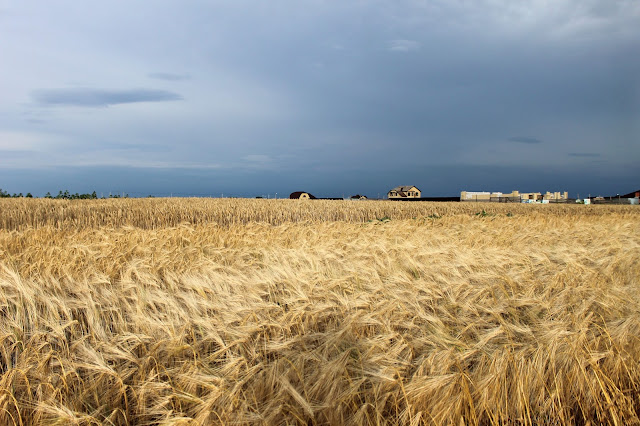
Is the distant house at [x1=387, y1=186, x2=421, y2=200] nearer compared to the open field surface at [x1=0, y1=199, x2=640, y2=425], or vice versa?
the open field surface at [x1=0, y1=199, x2=640, y2=425]

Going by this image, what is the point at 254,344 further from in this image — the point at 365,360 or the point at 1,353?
the point at 1,353

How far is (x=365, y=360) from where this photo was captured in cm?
212

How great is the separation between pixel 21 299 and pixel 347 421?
287 cm

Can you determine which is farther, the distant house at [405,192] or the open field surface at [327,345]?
the distant house at [405,192]

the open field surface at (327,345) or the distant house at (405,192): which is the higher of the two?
the distant house at (405,192)

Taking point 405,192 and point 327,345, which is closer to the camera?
point 327,345

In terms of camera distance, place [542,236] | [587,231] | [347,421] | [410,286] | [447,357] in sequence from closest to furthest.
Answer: [347,421]
[447,357]
[410,286]
[542,236]
[587,231]

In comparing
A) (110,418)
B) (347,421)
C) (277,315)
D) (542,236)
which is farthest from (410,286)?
(542,236)

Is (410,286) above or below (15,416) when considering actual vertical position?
above

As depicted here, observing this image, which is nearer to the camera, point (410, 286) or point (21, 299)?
point (21, 299)

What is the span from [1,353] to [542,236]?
321 inches

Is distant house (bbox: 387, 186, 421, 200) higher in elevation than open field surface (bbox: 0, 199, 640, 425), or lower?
higher

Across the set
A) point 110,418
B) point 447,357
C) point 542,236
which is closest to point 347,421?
point 447,357

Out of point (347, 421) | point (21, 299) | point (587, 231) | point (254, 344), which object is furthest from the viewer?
point (587, 231)
